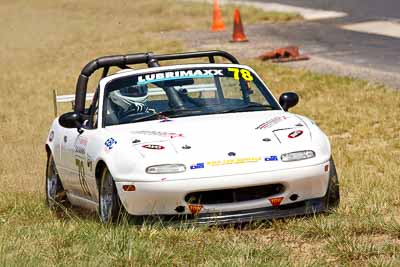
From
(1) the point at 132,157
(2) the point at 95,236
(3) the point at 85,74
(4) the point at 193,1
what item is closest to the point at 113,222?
(1) the point at 132,157

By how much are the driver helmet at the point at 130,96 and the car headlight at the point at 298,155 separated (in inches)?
67.9

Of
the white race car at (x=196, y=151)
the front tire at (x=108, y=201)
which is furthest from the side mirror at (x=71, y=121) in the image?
the front tire at (x=108, y=201)

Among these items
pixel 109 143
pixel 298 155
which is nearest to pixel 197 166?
pixel 298 155

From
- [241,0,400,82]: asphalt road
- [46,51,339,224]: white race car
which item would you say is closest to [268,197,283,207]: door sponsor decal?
[46,51,339,224]: white race car

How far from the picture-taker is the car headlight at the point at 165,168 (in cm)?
825

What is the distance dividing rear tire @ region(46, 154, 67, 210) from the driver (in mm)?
1283

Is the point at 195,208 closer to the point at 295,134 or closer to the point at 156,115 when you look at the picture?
the point at 295,134

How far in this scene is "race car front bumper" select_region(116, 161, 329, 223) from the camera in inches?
322

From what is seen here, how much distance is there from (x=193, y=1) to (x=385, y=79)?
20.1 metres

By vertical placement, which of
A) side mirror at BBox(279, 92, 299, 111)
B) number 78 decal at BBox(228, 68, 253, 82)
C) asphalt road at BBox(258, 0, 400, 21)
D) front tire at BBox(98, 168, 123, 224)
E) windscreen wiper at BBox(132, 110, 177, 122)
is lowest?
asphalt road at BBox(258, 0, 400, 21)

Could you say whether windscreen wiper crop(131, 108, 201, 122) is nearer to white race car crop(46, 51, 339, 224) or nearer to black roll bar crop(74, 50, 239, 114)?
white race car crop(46, 51, 339, 224)

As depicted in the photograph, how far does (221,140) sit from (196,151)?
0.27m

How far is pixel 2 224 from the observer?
8.82 meters

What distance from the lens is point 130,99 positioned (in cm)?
970
